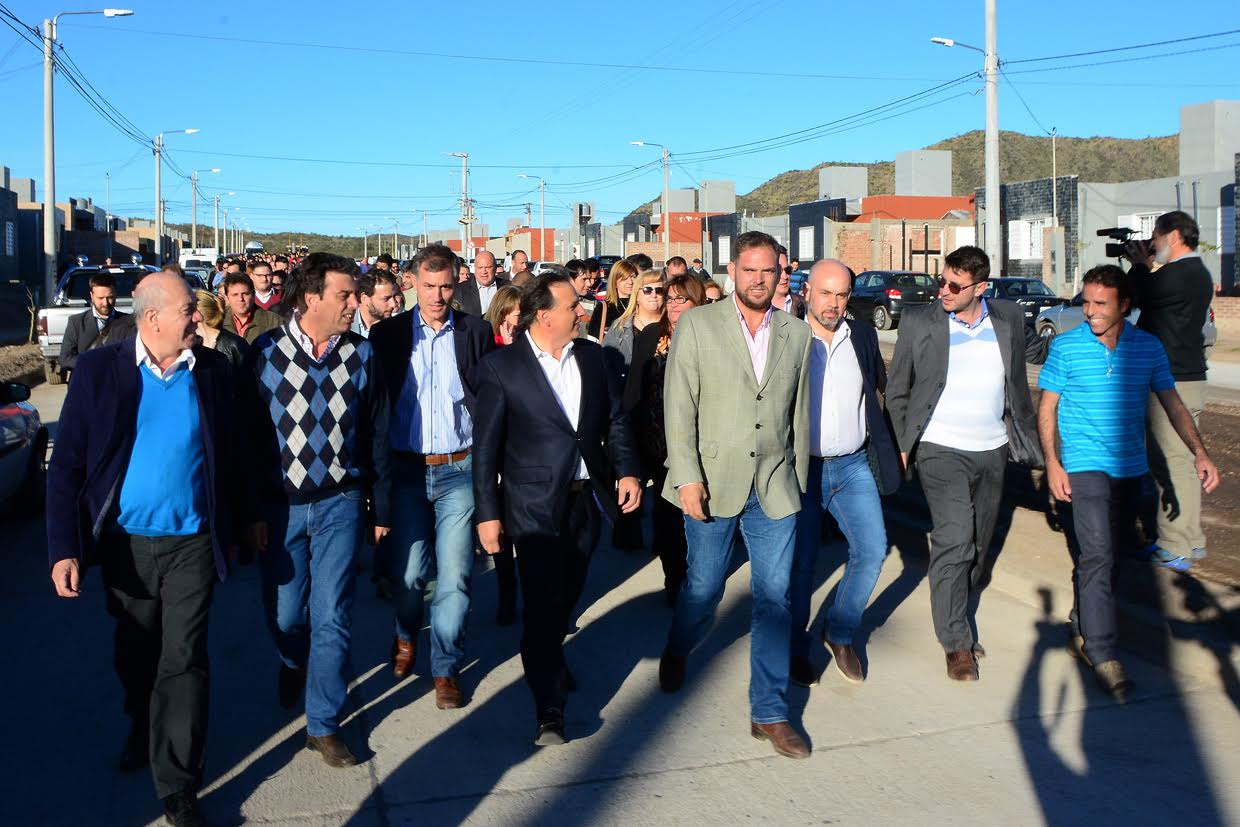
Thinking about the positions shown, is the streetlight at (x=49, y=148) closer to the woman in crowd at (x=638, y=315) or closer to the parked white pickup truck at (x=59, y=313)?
the parked white pickup truck at (x=59, y=313)

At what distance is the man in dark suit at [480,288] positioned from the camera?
11742 millimetres

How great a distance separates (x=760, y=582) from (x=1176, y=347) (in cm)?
369

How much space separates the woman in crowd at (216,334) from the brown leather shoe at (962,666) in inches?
155

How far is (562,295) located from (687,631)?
1.60 meters

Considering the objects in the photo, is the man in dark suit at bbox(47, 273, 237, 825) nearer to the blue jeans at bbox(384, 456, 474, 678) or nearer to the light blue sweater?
the light blue sweater

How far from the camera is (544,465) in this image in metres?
5.00

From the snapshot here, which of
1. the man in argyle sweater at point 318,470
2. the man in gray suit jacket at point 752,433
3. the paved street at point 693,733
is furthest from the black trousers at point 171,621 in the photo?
the man in gray suit jacket at point 752,433

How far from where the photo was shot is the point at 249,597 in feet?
23.9

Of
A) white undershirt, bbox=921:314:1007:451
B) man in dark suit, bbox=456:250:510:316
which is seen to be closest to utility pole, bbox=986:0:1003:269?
man in dark suit, bbox=456:250:510:316

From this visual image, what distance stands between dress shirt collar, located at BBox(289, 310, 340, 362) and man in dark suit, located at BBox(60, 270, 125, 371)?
216 inches

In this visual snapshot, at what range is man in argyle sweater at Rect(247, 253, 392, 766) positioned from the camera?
477 cm

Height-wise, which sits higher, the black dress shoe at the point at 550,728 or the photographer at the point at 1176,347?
the photographer at the point at 1176,347

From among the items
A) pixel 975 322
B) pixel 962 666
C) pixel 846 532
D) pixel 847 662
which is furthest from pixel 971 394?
pixel 847 662

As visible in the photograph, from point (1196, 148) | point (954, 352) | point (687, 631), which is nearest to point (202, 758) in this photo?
point (687, 631)
